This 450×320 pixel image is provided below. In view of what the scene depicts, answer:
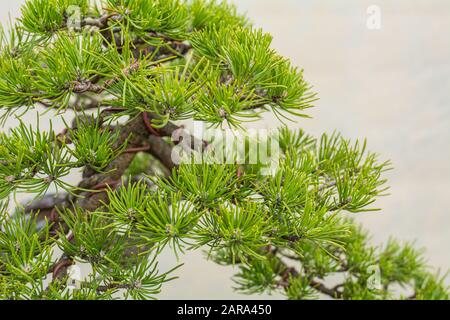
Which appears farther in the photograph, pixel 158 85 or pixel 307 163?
pixel 307 163

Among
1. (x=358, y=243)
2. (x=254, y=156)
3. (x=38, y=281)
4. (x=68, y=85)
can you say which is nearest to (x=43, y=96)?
(x=68, y=85)

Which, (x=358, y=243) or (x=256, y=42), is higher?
(x=256, y=42)

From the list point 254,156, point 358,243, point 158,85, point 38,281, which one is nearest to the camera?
point 158,85

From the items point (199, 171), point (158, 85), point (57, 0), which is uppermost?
point (57, 0)

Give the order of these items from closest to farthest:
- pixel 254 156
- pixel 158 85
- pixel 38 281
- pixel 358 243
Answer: pixel 158 85, pixel 38 281, pixel 254 156, pixel 358 243

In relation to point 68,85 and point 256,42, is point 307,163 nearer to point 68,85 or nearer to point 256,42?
point 256,42
